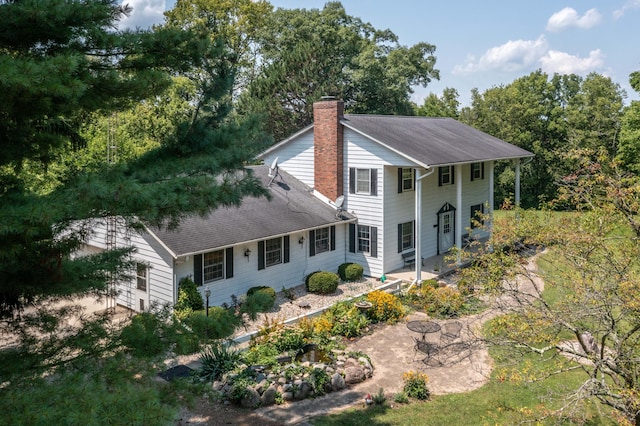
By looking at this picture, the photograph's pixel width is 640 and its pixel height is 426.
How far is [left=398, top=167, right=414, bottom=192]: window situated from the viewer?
2217cm

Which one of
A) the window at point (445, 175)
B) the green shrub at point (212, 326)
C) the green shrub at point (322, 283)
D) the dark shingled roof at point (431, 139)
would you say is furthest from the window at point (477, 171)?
the green shrub at point (212, 326)

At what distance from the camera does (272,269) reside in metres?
19.0

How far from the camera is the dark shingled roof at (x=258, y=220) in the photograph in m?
16.1

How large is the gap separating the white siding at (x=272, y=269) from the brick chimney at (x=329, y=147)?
76.4 inches

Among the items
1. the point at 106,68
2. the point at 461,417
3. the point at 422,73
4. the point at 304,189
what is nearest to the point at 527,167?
the point at 422,73

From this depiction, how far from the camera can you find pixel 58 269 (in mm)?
7207

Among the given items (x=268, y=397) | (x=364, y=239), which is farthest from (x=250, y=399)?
(x=364, y=239)

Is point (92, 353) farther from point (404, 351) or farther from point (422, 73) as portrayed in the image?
point (422, 73)

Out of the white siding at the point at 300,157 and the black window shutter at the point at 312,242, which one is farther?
the white siding at the point at 300,157

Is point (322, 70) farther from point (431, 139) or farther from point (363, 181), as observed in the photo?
point (363, 181)

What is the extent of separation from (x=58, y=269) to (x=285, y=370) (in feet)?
21.4

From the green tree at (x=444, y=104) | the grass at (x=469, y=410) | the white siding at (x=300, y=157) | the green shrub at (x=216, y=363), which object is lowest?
the grass at (x=469, y=410)

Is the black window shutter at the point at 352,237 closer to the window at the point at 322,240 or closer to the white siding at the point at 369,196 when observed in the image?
the white siding at the point at 369,196

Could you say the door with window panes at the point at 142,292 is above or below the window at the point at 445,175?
below
